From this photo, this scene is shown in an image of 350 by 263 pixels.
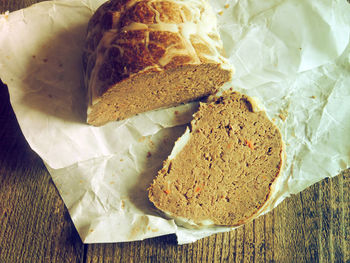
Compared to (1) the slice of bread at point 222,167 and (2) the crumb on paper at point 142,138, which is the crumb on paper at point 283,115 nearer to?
(1) the slice of bread at point 222,167

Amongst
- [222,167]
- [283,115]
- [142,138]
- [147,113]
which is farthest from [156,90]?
[283,115]

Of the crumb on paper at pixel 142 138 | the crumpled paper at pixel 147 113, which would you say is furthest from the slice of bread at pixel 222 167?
the crumb on paper at pixel 142 138

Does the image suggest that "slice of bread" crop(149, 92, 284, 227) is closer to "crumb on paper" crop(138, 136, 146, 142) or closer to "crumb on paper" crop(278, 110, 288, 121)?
"crumb on paper" crop(278, 110, 288, 121)

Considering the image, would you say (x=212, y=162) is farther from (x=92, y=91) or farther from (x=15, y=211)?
(x=15, y=211)

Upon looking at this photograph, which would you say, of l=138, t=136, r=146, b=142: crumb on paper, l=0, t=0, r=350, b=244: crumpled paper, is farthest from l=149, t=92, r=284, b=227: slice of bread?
l=138, t=136, r=146, b=142: crumb on paper

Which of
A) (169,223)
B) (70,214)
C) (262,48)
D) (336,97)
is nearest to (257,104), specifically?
(262,48)
